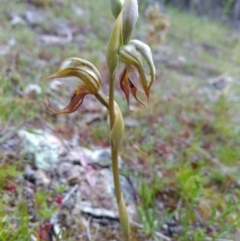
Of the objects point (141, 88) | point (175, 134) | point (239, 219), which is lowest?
point (175, 134)

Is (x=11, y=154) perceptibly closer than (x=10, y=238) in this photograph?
No

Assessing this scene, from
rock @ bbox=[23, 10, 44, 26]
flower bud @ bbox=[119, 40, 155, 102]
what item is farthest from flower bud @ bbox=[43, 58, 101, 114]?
rock @ bbox=[23, 10, 44, 26]

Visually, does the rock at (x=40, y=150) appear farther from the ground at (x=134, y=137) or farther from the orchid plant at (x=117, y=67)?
the orchid plant at (x=117, y=67)

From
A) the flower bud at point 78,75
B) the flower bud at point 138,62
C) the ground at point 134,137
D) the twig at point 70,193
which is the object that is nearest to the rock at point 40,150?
the ground at point 134,137

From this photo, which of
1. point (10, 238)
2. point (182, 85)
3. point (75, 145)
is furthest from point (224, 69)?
point (10, 238)

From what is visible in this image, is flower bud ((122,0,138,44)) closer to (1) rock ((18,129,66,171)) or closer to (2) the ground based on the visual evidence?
(2) the ground

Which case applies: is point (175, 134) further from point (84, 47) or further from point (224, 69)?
point (224, 69)

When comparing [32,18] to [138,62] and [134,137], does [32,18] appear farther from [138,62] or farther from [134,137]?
[138,62]
